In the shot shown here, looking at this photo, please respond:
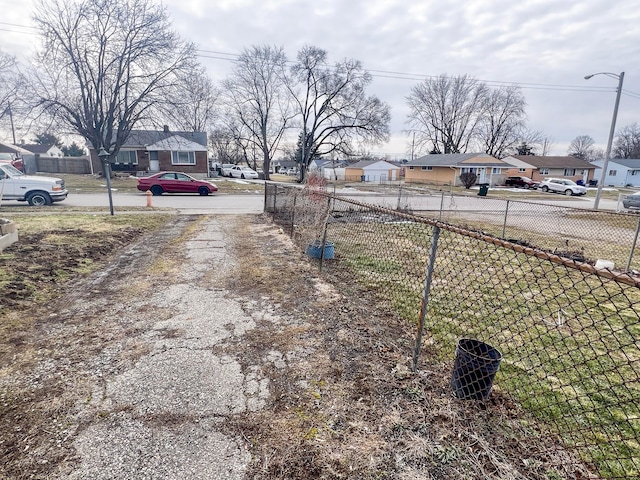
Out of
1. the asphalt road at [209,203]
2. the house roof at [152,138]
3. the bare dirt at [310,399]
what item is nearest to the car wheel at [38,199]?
the asphalt road at [209,203]

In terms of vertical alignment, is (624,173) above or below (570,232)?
above

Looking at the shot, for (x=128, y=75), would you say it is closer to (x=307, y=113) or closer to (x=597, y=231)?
(x=307, y=113)

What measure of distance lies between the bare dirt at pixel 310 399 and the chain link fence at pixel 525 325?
26 centimetres

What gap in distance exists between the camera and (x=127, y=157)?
116 feet

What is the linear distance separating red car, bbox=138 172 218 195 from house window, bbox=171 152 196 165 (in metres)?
15.2

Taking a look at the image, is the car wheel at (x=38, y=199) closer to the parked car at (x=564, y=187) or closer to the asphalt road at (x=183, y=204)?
the asphalt road at (x=183, y=204)

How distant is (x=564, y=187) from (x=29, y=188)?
40.6 m

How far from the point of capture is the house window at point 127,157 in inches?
1379

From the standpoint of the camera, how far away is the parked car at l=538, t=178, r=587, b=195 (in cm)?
3204

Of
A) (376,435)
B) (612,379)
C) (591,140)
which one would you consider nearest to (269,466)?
(376,435)

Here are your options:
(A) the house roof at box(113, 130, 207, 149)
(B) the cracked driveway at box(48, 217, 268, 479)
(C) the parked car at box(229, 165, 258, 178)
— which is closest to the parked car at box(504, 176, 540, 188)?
(C) the parked car at box(229, 165, 258, 178)

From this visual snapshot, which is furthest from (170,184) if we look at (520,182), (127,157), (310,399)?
(520,182)

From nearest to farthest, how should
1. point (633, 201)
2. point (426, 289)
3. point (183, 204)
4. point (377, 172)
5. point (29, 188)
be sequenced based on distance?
point (426, 289), point (29, 188), point (183, 204), point (633, 201), point (377, 172)

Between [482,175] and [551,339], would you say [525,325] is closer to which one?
[551,339]
